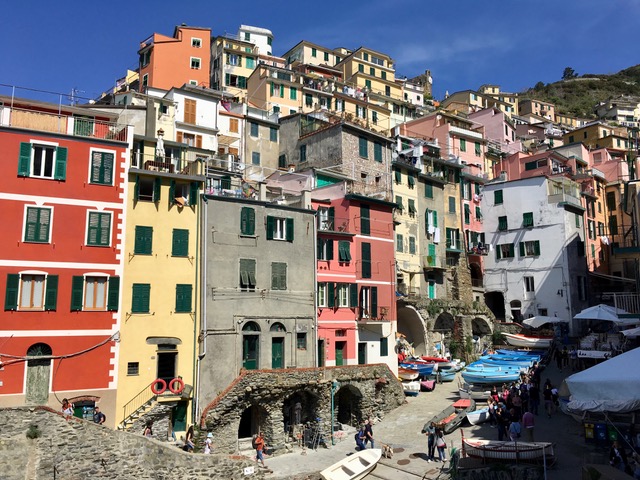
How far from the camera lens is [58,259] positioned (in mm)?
30062

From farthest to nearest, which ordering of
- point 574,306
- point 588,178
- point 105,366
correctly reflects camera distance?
point 588,178
point 574,306
point 105,366

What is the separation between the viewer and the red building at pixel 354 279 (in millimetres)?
40125

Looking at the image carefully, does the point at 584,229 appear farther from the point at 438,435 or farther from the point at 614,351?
the point at 438,435

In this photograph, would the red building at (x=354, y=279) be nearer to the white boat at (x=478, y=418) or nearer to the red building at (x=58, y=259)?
the white boat at (x=478, y=418)

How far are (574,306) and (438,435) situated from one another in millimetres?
32709

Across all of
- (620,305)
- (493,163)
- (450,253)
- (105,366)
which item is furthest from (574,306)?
(105,366)

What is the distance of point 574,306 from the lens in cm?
5706

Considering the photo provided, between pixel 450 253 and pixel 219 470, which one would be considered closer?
pixel 219 470

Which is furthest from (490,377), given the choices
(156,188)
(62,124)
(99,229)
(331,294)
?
(62,124)

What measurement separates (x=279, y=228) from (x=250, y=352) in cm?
820

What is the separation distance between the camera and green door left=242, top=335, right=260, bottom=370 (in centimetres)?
3522

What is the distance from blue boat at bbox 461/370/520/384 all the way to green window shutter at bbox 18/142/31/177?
104ft

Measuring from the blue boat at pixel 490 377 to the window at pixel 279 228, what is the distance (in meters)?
16.7

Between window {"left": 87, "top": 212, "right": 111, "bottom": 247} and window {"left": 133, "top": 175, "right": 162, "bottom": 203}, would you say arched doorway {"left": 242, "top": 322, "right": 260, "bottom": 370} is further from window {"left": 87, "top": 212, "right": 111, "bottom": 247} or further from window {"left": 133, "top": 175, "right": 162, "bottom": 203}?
window {"left": 87, "top": 212, "right": 111, "bottom": 247}
